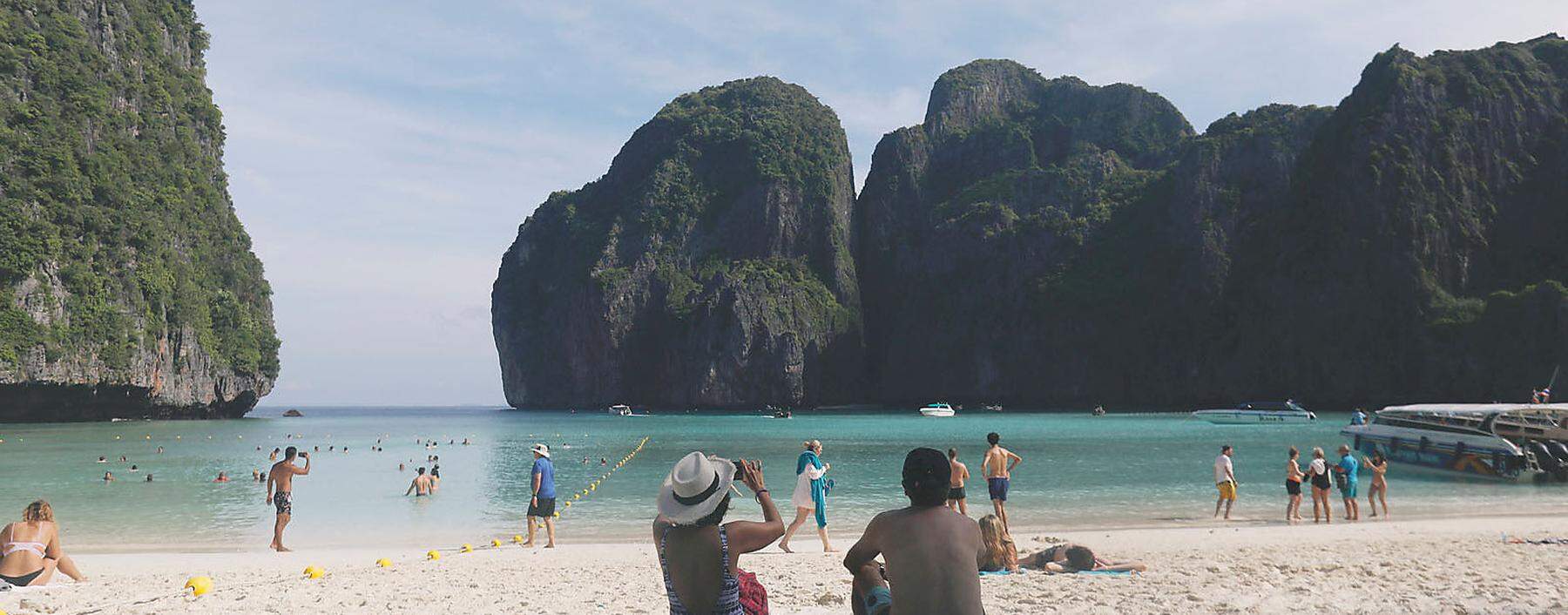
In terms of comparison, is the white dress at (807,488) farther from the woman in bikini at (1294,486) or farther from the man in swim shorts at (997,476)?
the woman in bikini at (1294,486)

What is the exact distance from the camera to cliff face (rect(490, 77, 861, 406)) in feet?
395

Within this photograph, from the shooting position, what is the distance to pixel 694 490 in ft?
14.0

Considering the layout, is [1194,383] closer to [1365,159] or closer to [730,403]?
[1365,159]

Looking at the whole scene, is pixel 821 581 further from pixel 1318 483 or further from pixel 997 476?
pixel 1318 483

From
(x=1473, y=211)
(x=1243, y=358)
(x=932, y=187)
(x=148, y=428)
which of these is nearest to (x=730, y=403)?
(x=932, y=187)

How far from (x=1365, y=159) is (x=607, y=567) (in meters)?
98.4

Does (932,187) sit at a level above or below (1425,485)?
above

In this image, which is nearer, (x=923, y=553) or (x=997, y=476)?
(x=923, y=553)

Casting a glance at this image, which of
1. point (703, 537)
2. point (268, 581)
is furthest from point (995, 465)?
point (703, 537)

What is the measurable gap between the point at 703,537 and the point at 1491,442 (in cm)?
2851

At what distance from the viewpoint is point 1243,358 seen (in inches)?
3903

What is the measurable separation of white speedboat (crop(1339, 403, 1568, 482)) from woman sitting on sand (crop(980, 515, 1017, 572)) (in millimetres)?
21277

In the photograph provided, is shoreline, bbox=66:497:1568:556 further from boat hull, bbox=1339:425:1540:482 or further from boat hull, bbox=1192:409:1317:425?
boat hull, bbox=1192:409:1317:425

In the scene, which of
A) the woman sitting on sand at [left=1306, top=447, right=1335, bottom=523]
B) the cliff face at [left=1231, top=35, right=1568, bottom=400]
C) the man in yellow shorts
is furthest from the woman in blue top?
the cliff face at [left=1231, top=35, right=1568, bottom=400]
